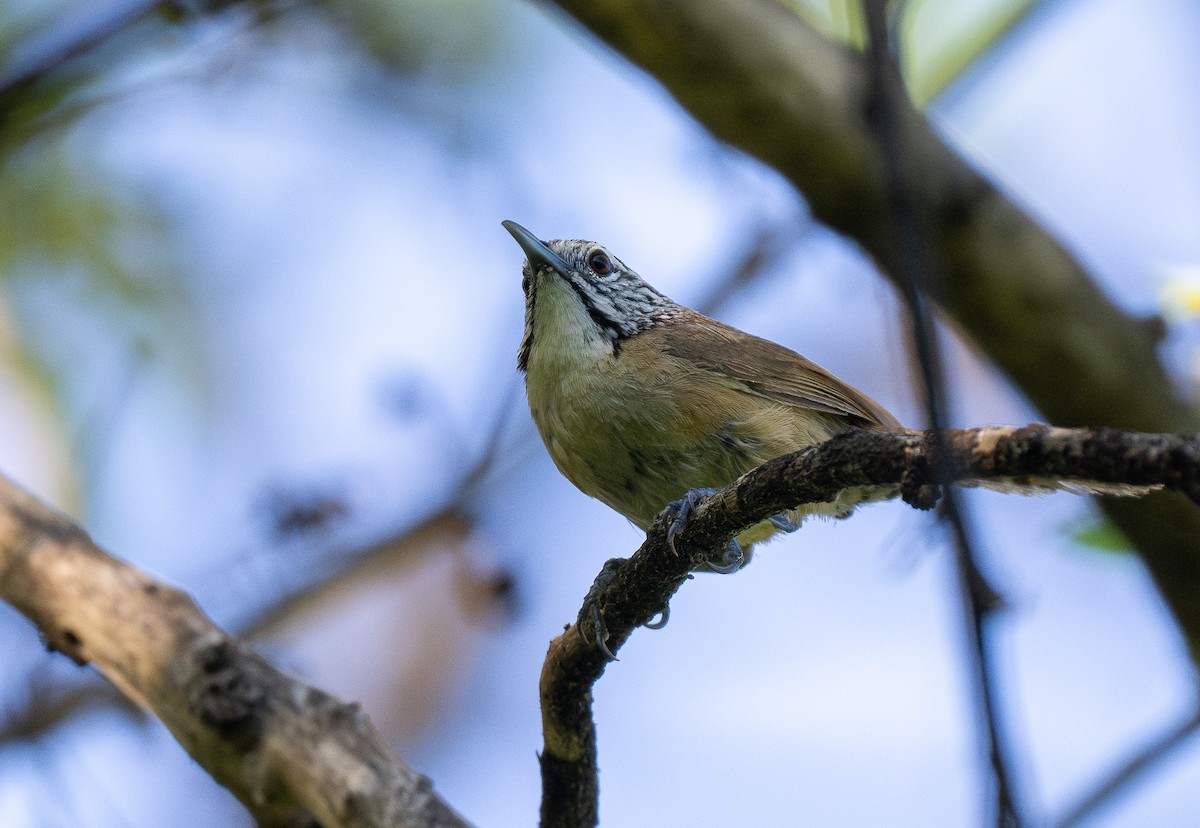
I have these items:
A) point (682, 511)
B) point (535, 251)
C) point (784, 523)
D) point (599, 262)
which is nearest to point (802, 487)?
point (682, 511)

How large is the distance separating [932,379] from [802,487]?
184 cm

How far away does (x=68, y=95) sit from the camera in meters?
4.66

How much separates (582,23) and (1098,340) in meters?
3.21

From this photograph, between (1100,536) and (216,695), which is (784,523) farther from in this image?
(1100,536)

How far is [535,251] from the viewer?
551cm

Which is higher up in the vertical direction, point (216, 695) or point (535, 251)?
point (535, 251)

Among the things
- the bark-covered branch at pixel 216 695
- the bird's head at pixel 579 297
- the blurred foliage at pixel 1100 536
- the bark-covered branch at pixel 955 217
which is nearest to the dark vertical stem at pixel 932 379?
the bark-covered branch at pixel 216 695

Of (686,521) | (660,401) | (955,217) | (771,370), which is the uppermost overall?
(955,217)

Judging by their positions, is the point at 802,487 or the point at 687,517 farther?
the point at 687,517

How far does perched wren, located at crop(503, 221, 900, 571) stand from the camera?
183 inches

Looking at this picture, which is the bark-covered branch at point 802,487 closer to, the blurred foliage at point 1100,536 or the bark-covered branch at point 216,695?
the bark-covered branch at point 216,695

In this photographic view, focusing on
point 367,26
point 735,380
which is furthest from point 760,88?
point 367,26

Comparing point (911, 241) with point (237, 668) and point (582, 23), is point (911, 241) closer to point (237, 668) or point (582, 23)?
point (237, 668)

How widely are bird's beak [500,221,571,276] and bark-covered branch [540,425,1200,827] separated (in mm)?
1826
